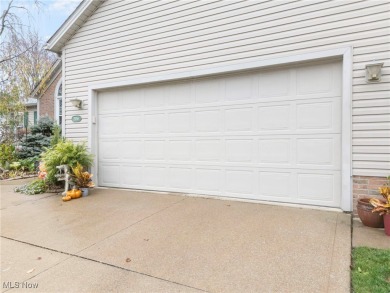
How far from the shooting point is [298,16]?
13.7ft

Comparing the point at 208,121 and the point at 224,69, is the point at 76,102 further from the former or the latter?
the point at 224,69

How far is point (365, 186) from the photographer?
147 inches

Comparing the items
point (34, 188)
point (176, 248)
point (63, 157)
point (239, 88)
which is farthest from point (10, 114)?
point (176, 248)

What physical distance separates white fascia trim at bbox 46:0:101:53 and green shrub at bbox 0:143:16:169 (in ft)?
14.2

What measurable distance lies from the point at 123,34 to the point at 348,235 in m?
5.77

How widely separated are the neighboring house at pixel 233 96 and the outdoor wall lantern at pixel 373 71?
0.04 metres

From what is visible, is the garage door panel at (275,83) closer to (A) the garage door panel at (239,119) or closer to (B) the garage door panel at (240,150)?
(A) the garage door panel at (239,119)

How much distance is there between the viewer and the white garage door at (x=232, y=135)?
13.6 ft

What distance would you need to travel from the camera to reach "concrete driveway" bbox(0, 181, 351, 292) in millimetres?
2240

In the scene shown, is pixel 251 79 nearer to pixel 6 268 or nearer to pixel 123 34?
pixel 123 34

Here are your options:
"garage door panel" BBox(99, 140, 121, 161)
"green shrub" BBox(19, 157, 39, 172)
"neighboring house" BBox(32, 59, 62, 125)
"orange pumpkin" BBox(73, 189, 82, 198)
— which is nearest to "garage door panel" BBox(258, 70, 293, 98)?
"garage door panel" BBox(99, 140, 121, 161)

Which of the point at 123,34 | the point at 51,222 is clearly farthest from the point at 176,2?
the point at 51,222

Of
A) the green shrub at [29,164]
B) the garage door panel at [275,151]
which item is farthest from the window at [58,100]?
the garage door panel at [275,151]

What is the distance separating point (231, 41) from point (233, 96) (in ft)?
3.28
